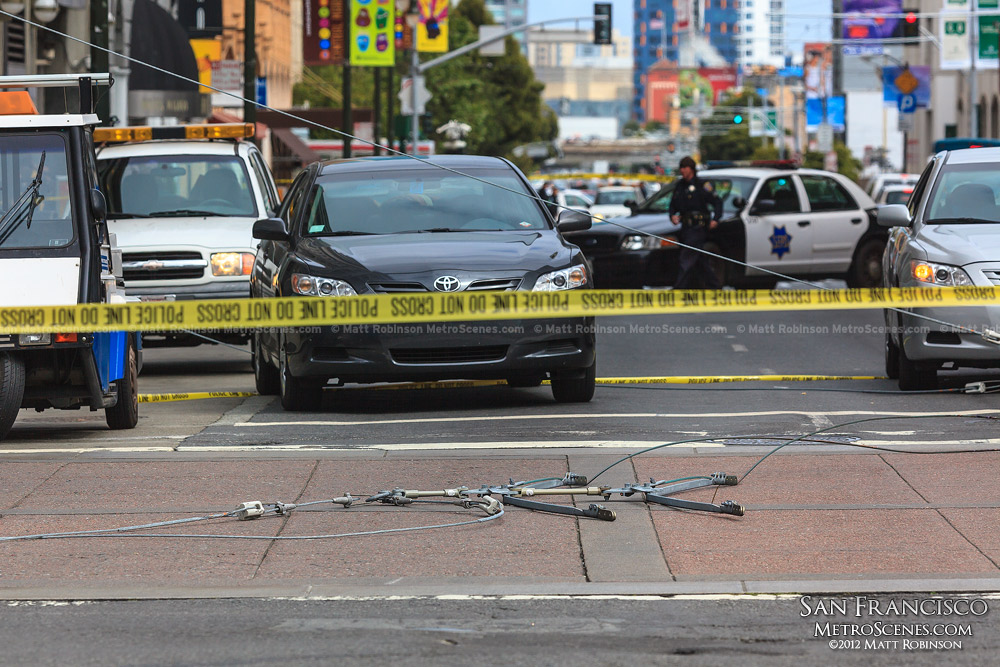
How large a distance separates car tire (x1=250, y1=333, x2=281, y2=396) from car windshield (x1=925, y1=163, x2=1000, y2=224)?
16.3 feet

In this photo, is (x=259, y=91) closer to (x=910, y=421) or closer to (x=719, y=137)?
(x=910, y=421)

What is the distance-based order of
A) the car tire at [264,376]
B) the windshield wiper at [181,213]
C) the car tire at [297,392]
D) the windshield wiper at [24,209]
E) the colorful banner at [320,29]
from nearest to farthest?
1. the windshield wiper at [24,209]
2. the car tire at [297,392]
3. the car tire at [264,376]
4. the windshield wiper at [181,213]
5. the colorful banner at [320,29]

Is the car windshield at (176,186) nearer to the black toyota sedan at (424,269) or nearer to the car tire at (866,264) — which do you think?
the black toyota sedan at (424,269)

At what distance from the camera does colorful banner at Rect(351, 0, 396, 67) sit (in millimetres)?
44000

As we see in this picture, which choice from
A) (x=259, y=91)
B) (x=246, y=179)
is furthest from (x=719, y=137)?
(x=246, y=179)

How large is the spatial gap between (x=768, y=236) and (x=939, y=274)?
10067mm

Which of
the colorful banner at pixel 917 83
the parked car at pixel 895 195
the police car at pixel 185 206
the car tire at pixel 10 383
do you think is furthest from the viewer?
the colorful banner at pixel 917 83

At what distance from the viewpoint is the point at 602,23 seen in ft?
150

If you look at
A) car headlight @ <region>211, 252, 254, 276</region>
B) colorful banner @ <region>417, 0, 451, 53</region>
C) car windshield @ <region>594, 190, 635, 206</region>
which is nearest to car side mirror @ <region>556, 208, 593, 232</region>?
car headlight @ <region>211, 252, 254, 276</region>

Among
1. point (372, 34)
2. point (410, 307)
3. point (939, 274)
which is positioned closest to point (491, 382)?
point (939, 274)

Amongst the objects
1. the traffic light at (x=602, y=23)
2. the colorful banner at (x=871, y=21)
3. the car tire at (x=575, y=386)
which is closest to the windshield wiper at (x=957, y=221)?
the car tire at (x=575, y=386)

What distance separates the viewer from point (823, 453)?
9.12m

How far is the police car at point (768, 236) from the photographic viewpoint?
2148cm

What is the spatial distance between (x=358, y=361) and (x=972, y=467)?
3.94m
